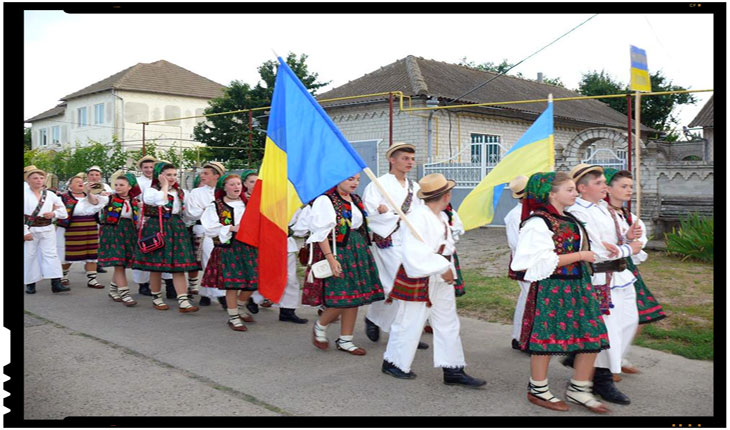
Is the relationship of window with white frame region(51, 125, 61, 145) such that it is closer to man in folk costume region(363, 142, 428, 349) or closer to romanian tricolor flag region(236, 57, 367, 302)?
man in folk costume region(363, 142, 428, 349)

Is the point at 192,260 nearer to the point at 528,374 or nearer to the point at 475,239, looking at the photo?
the point at 528,374

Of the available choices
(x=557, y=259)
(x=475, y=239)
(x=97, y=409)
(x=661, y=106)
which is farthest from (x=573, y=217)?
(x=661, y=106)

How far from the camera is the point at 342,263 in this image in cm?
548

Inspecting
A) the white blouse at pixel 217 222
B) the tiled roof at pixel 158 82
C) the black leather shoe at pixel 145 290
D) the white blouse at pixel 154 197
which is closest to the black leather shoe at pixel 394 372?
the white blouse at pixel 217 222

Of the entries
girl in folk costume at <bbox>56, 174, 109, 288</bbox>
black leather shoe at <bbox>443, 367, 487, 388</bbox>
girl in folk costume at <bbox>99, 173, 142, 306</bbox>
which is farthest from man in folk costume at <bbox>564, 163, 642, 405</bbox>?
girl in folk costume at <bbox>56, 174, 109, 288</bbox>

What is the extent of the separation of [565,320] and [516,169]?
2319mm

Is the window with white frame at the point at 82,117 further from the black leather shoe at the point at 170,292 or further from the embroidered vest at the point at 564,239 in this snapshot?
the embroidered vest at the point at 564,239

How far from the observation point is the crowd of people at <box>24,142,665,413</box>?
4078mm

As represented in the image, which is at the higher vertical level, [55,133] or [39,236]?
[55,133]

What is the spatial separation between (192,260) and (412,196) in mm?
2967

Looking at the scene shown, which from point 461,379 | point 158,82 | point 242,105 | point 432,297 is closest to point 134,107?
point 158,82

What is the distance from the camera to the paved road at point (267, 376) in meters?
4.19

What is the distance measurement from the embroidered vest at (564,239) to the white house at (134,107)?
104 ft

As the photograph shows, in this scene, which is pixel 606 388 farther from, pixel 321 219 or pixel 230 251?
pixel 230 251
